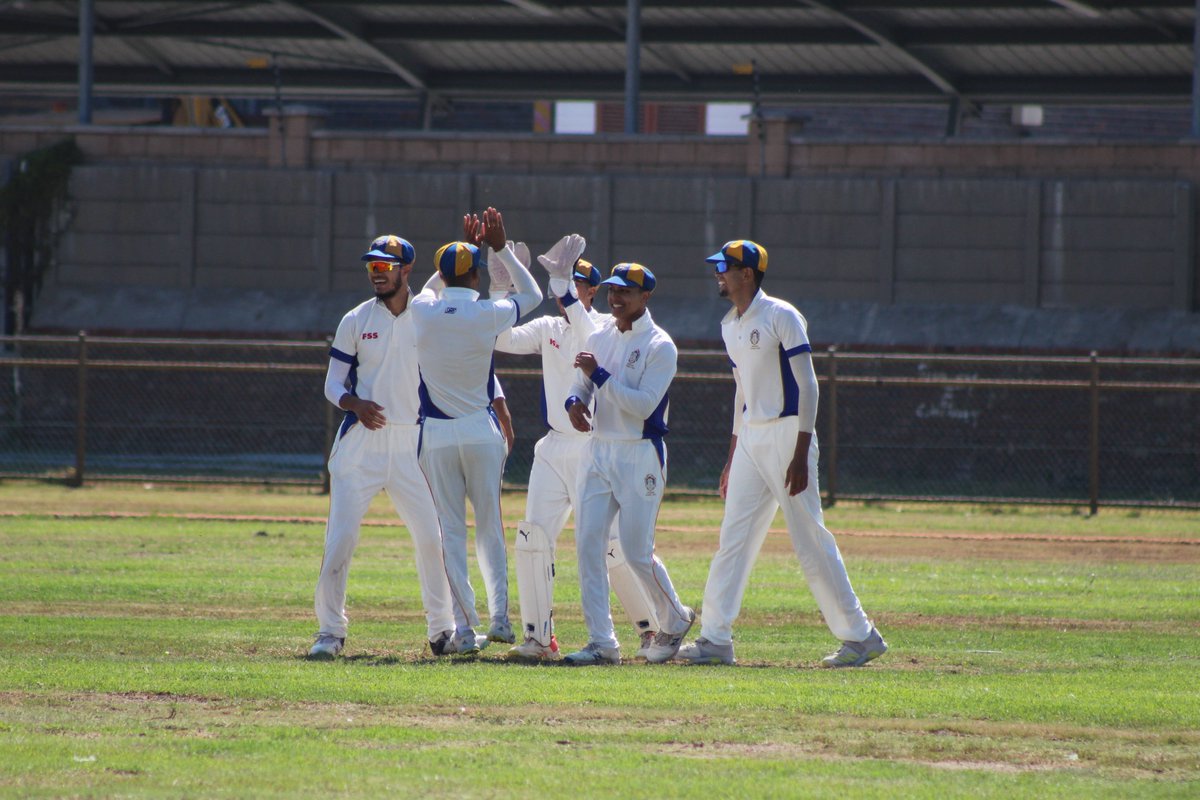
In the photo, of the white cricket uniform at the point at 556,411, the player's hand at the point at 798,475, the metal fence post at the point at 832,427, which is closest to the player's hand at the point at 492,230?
the white cricket uniform at the point at 556,411

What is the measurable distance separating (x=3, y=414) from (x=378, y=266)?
59.8 feet

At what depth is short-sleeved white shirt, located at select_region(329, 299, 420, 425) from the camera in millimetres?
9484

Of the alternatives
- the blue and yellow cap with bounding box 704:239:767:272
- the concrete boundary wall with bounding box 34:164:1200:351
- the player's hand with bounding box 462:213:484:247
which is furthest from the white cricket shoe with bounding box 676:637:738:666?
the concrete boundary wall with bounding box 34:164:1200:351

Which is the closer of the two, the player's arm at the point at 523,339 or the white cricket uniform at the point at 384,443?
the white cricket uniform at the point at 384,443

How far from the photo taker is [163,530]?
1689 centimetres

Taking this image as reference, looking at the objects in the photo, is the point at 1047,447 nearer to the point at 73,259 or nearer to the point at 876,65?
the point at 876,65

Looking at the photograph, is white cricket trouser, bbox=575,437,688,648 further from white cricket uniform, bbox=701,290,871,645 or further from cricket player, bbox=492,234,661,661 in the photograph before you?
white cricket uniform, bbox=701,290,871,645

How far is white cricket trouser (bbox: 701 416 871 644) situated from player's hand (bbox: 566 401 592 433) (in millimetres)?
896

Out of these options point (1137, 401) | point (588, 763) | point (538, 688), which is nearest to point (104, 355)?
point (1137, 401)

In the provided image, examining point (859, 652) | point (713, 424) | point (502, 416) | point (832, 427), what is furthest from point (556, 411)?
point (713, 424)

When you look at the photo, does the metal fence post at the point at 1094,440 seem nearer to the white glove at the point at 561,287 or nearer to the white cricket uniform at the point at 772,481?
the white glove at the point at 561,287

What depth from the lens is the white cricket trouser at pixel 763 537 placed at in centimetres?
902

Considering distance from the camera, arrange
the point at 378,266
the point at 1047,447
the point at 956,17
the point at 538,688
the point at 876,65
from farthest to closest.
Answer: the point at 876,65
the point at 956,17
the point at 1047,447
the point at 378,266
the point at 538,688

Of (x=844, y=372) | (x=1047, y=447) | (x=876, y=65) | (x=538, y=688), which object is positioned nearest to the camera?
(x=538, y=688)
